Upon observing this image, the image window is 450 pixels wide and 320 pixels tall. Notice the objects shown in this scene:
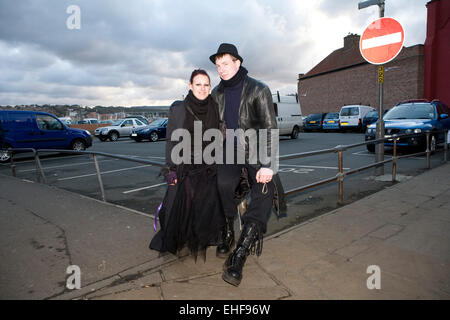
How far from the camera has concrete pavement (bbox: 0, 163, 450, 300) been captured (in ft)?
7.70

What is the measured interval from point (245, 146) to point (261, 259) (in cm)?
107

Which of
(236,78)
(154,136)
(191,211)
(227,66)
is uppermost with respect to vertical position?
(227,66)

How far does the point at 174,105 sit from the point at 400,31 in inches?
182

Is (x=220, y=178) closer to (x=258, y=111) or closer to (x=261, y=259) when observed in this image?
(x=258, y=111)

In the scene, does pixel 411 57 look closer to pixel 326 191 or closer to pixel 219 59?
pixel 326 191

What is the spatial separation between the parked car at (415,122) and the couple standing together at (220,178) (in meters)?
7.43

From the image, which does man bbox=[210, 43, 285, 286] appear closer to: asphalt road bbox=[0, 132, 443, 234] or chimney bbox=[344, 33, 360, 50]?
asphalt road bbox=[0, 132, 443, 234]

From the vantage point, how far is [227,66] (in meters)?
2.66

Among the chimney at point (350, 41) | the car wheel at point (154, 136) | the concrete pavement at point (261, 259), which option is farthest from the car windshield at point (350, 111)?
the chimney at point (350, 41)

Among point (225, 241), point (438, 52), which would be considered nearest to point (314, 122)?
point (438, 52)

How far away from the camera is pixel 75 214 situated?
4.41 m

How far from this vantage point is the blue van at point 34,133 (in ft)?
37.6

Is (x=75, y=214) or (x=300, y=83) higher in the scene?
(x=300, y=83)

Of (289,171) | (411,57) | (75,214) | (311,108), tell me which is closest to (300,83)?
(311,108)
